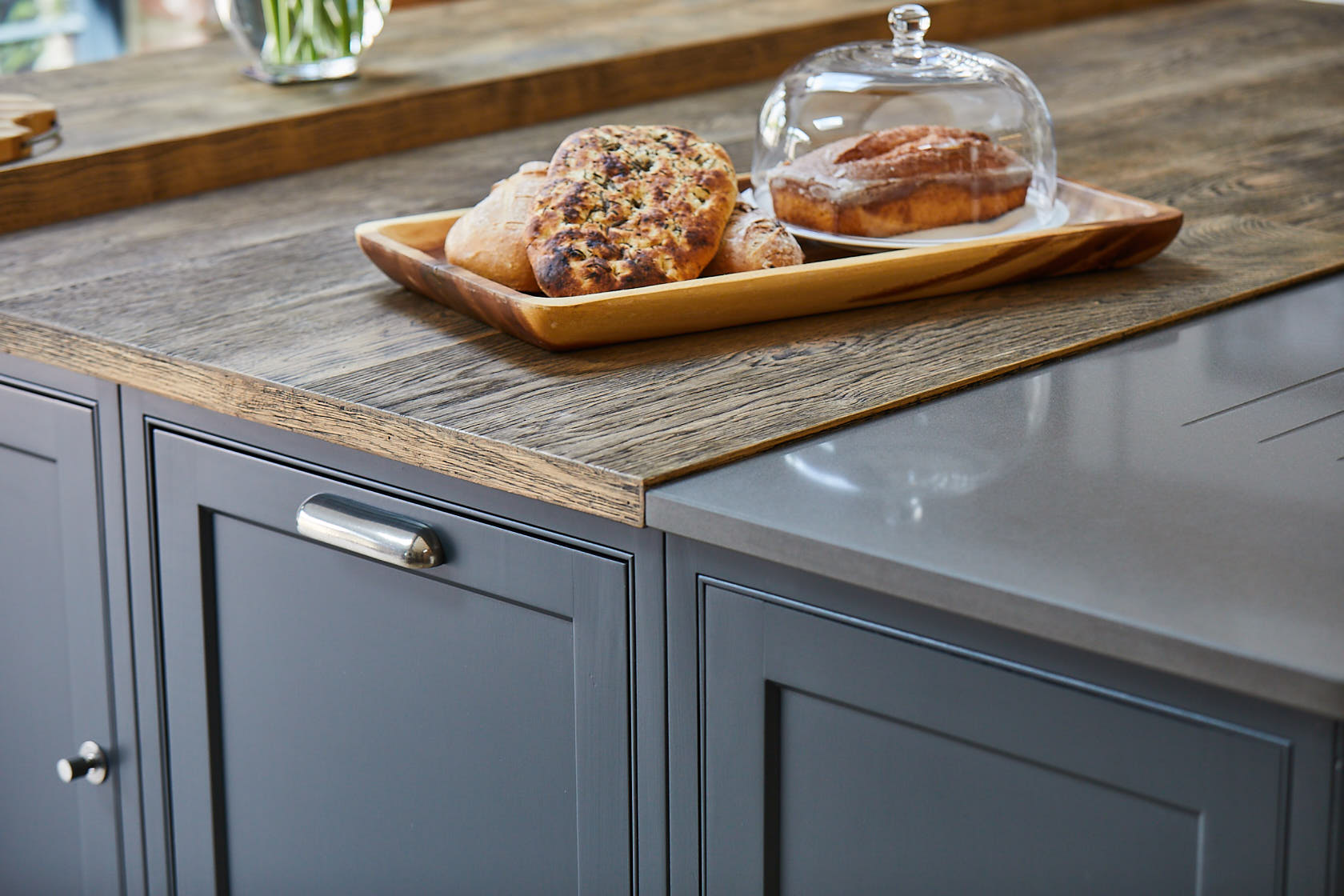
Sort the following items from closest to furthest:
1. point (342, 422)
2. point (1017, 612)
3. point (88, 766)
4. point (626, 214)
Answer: point (1017, 612), point (342, 422), point (626, 214), point (88, 766)

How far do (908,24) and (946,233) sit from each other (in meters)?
0.18

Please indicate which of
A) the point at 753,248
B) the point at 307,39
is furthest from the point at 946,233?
the point at 307,39

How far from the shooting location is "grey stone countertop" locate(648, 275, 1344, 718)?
627mm

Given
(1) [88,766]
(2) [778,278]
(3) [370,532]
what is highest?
(2) [778,278]

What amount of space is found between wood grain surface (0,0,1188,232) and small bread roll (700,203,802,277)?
62 centimetres

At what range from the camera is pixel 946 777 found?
0.73 meters

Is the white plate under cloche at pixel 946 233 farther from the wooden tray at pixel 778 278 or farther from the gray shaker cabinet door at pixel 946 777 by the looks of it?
the gray shaker cabinet door at pixel 946 777

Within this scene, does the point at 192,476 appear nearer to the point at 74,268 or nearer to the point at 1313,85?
the point at 74,268

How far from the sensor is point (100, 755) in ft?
3.69

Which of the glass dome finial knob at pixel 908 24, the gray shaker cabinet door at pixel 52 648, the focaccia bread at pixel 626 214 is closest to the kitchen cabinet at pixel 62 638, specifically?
the gray shaker cabinet door at pixel 52 648

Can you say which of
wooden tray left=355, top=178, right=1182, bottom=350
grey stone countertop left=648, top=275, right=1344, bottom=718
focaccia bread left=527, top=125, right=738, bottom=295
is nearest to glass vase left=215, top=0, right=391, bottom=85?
wooden tray left=355, top=178, right=1182, bottom=350

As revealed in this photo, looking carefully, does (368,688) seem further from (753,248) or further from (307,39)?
(307,39)

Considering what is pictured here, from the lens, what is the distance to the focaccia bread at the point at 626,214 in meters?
0.96

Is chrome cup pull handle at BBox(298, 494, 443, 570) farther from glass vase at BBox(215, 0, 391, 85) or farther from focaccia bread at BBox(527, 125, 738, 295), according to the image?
glass vase at BBox(215, 0, 391, 85)
